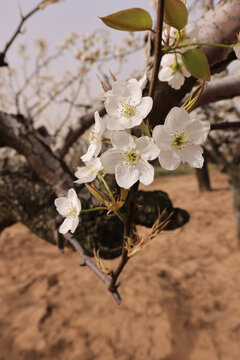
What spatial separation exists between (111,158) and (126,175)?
4 centimetres

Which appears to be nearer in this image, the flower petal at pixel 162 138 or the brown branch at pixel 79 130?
the flower petal at pixel 162 138

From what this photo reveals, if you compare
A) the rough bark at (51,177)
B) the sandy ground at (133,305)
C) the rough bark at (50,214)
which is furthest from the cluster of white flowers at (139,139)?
the sandy ground at (133,305)

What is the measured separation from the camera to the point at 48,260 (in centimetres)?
298

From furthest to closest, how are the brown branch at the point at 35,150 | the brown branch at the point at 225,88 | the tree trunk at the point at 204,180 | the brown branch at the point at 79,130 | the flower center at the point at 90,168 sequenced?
the tree trunk at the point at 204,180 < the brown branch at the point at 79,130 < the brown branch at the point at 35,150 < the brown branch at the point at 225,88 < the flower center at the point at 90,168

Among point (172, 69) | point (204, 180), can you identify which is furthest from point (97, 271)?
point (204, 180)

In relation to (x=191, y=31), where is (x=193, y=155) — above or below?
below

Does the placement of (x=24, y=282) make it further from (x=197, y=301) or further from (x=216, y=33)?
(x=216, y=33)

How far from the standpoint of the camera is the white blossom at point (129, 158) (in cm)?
33

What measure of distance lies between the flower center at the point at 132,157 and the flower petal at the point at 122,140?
1cm

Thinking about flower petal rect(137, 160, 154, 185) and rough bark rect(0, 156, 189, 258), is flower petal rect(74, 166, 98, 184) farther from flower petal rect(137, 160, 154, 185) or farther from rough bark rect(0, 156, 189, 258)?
rough bark rect(0, 156, 189, 258)

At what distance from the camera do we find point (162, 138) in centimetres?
33

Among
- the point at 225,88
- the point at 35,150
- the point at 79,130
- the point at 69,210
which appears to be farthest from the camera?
the point at 79,130

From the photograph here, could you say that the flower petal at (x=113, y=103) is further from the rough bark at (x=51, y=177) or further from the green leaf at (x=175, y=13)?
the rough bark at (x=51, y=177)

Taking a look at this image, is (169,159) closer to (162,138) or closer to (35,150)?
(162,138)
